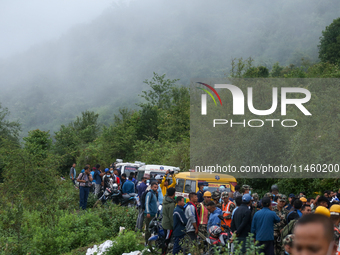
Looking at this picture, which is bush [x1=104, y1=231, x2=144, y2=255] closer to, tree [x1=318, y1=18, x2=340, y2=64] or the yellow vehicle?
the yellow vehicle

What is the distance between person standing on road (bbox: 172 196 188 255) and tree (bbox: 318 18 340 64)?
133 feet

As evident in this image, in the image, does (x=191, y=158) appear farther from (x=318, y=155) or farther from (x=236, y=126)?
(x=318, y=155)

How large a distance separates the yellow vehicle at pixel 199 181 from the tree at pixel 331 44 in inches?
1355

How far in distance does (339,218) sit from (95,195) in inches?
473

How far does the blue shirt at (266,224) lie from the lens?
664 centimetres

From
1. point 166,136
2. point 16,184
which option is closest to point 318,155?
point 16,184

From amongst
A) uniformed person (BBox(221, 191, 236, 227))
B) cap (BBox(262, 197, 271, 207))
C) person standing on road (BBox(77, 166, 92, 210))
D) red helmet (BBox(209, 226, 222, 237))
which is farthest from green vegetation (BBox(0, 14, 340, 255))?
cap (BBox(262, 197, 271, 207))

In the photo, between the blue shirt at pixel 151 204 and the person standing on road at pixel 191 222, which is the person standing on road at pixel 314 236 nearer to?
the person standing on road at pixel 191 222

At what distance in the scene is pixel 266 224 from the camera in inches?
262

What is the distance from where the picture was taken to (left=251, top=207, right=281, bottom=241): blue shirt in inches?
262

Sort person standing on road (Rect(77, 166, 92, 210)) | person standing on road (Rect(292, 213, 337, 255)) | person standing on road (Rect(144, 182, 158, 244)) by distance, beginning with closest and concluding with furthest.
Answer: person standing on road (Rect(292, 213, 337, 255)), person standing on road (Rect(144, 182, 158, 244)), person standing on road (Rect(77, 166, 92, 210))

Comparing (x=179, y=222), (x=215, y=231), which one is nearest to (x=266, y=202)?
(x=215, y=231)

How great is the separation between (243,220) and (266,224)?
53 centimetres

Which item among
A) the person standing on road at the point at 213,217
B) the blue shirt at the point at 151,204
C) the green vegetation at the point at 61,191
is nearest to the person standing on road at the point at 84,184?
the green vegetation at the point at 61,191
